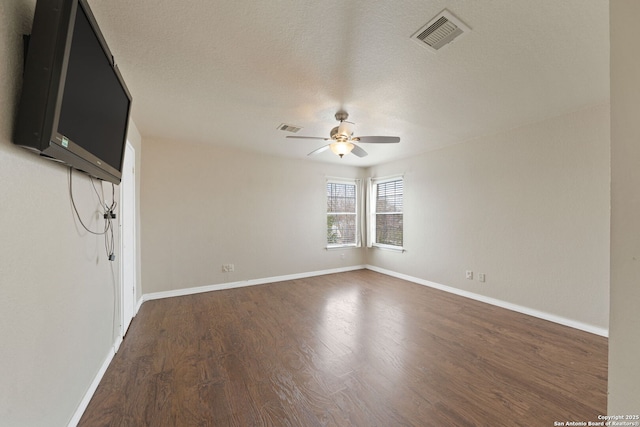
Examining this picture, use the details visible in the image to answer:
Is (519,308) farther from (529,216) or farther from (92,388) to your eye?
(92,388)

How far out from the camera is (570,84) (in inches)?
89.7

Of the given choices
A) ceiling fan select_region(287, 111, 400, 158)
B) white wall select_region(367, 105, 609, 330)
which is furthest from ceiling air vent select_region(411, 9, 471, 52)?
white wall select_region(367, 105, 609, 330)

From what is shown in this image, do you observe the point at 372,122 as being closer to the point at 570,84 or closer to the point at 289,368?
the point at 570,84

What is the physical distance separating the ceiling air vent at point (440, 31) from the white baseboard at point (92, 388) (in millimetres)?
3225

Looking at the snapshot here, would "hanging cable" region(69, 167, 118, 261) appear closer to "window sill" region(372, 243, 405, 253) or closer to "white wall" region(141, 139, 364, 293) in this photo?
"white wall" region(141, 139, 364, 293)

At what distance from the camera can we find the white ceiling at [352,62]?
1.50 m

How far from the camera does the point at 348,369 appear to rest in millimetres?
2100

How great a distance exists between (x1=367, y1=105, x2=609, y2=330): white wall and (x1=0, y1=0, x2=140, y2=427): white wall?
447 cm

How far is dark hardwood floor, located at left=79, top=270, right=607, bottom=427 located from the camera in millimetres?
1639

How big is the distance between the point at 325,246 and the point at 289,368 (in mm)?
3415

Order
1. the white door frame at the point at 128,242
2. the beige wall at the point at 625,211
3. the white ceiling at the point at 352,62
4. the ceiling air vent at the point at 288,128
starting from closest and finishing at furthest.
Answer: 1. the beige wall at the point at 625,211
2. the white ceiling at the point at 352,62
3. the white door frame at the point at 128,242
4. the ceiling air vent at the point at 288,128

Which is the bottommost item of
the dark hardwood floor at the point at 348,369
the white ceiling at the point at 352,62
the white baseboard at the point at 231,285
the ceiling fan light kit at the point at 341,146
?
the dark hardwood floor at the point at 348,369

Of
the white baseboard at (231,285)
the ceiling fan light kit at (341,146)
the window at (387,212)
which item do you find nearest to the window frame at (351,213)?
the window at (387,212)

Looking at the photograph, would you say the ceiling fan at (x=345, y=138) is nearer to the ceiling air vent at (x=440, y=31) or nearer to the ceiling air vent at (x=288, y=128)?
the ceiling air vent at (x=288, y=128)
